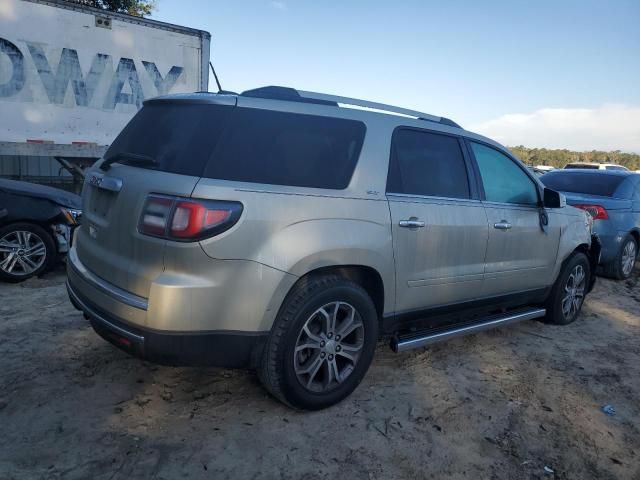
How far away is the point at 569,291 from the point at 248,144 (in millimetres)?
3810

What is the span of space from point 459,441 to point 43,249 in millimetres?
4741

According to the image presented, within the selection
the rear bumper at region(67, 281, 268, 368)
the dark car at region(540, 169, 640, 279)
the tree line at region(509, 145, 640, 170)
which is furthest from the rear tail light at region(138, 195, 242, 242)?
the tree line at region(509, 145, 640, 170)

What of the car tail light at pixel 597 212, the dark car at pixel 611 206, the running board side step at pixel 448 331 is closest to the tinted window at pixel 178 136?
the running board side step at pixel 448 331

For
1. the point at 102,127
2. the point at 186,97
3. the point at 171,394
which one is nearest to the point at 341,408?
the point at 171,394

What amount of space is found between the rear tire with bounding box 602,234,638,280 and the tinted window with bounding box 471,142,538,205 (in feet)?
11.4

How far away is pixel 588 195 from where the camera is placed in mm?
7105

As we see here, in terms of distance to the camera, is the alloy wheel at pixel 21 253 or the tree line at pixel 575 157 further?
the tree line at pixel 575 157

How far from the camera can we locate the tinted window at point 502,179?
13.0 ft

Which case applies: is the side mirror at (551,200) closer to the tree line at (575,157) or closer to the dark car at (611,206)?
the dark car at (611,206)

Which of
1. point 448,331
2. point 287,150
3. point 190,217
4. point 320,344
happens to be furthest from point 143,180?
point 448,331

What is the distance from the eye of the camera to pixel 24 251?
17.6ft

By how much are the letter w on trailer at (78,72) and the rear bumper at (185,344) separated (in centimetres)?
732

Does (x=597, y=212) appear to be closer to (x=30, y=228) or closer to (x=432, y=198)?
(x=432, y=198)

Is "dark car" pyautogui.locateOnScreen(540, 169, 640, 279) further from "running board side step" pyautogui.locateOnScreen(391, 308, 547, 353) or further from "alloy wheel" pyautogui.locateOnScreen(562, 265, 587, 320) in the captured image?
"running board side step" pyautogui.locateOnScreen(391, 308, 547, 353)
